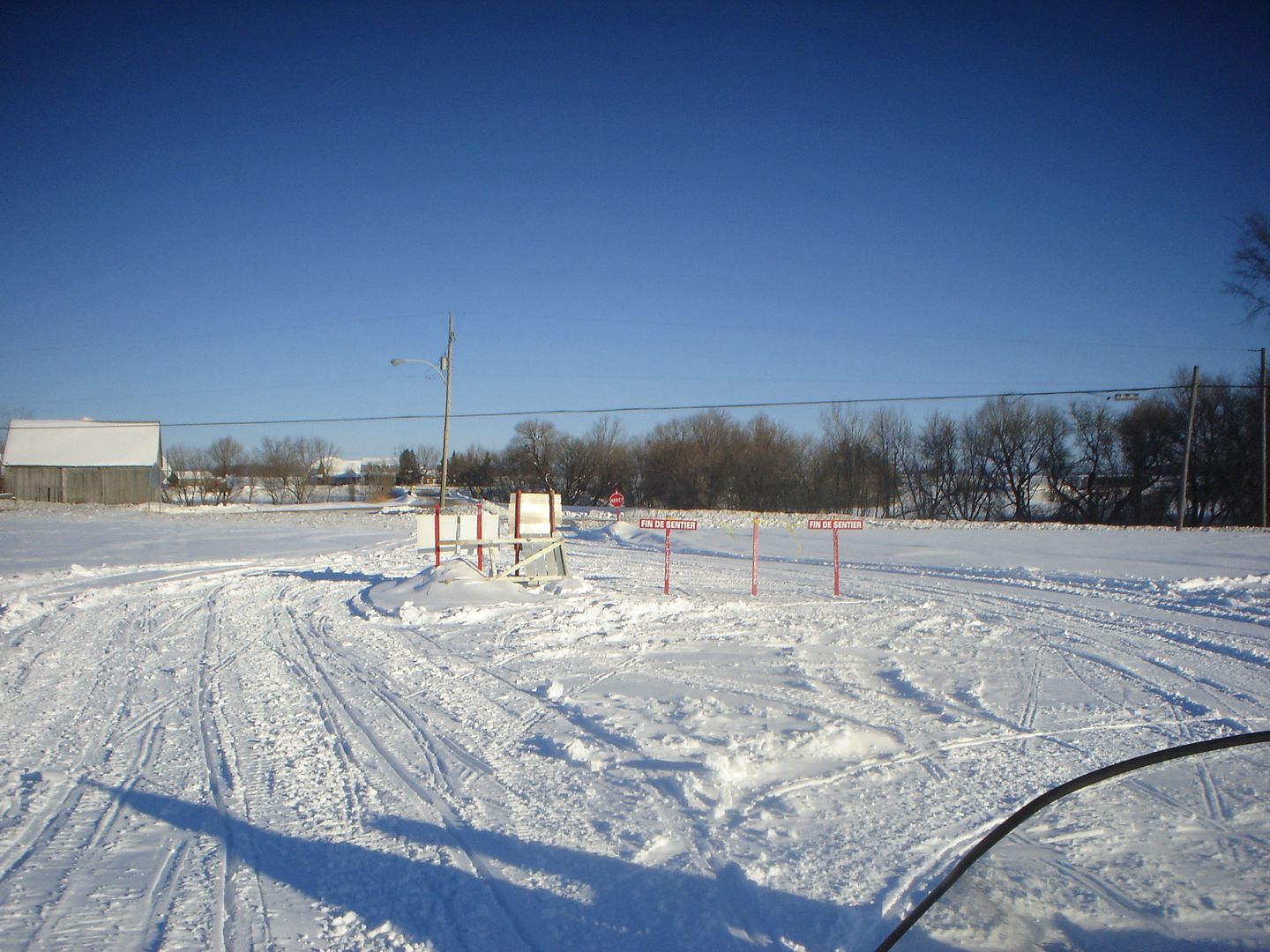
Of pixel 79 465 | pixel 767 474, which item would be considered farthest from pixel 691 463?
pixel 79 465

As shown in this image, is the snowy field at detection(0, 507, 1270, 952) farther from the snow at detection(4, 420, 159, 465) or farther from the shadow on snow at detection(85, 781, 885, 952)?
the snow at detection(4, 420, 159, 465)

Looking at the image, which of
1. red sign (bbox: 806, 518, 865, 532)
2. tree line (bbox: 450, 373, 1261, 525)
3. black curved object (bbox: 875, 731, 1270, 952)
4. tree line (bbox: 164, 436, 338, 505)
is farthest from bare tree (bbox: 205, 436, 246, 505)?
black curved object (bbox: 875, 731, 1270, 952)

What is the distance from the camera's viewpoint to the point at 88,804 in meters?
4.84

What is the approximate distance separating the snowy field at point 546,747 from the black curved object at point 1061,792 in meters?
1.54

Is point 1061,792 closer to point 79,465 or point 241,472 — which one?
point 79,465

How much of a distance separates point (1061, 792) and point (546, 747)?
14.9ft

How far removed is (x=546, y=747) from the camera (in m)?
5.96

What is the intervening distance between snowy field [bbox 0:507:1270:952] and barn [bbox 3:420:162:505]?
56.0m

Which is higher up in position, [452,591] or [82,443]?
[82,443]

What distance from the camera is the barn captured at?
61.6m

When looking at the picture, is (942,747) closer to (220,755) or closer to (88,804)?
(220,755)

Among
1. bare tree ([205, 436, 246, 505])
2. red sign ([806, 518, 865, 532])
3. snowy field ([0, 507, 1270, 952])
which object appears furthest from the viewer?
bare tree ([205, 436, 246, 505])

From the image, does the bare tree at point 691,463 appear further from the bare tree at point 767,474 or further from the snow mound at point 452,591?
the snow mound at point 452,591

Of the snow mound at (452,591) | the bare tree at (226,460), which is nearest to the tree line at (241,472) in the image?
the bare tree at (226,460)
